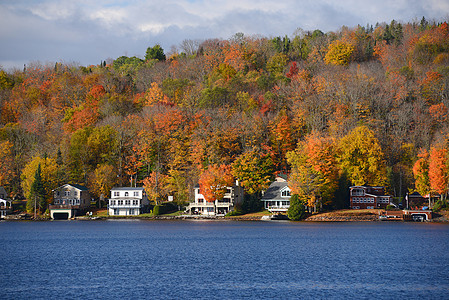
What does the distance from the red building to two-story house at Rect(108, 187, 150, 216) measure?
131 feet

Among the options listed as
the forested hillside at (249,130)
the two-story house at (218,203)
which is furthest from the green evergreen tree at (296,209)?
the two-story house at (218,203)

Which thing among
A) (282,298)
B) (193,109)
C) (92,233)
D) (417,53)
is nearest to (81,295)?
(282,298)

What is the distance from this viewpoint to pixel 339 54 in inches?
6516

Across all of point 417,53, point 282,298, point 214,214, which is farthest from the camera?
point 417,53

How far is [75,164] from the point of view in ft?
393

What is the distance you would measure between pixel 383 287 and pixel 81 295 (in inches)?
827

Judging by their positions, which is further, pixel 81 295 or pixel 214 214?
pixel 214 214

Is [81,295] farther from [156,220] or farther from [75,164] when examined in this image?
[75,164]

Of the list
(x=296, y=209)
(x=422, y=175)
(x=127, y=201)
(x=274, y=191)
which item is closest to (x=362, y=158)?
(x=422, y=175)

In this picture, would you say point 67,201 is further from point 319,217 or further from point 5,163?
point 319,217

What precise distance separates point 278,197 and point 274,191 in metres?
1.63

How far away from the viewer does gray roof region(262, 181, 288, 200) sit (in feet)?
347

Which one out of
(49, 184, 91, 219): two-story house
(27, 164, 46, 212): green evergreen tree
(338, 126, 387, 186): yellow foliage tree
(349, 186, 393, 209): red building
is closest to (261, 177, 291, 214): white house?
(338, 126, 387, 186): yellow foliage tree

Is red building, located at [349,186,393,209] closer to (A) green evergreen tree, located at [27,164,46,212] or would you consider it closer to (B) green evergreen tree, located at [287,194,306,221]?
(B) green evergreen tree, located at [287,194,306,221]
